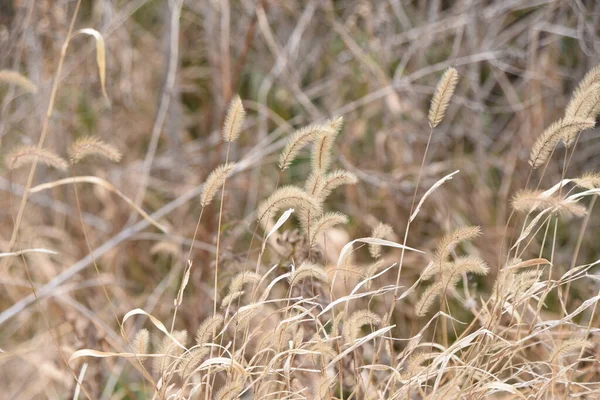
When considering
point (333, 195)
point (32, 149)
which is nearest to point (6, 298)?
point (333, 195)

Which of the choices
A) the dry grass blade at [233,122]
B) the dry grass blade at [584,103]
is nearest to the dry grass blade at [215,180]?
the dry grass blade at [233,122]

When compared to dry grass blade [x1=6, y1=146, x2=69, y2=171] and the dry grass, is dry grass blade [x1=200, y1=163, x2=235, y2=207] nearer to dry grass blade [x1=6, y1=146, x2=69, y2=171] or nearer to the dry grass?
dry grass blade [x1=6, y1=146, x2=69, y2=171]

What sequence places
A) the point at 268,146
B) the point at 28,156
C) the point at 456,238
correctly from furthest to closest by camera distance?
the point at 268,146
the point at 28,156
the point at 456,238

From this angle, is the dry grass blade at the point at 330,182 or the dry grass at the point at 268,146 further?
the dry grass at the point at 268,146

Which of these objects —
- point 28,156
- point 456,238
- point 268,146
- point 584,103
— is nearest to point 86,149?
point 28,156

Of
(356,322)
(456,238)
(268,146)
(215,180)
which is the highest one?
(215,180)

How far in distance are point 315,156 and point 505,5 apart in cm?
204

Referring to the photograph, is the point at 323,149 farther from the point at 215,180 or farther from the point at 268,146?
the point at 268,146

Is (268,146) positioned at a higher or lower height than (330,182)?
lower

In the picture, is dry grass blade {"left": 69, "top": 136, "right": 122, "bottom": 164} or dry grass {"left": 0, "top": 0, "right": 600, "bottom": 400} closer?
dry grass blade {"left": 69, "top": 136, "right": 122, "bottom": 164}

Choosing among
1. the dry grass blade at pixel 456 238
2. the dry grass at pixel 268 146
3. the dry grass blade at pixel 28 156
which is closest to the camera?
the dry grass blade at pixel 456 238

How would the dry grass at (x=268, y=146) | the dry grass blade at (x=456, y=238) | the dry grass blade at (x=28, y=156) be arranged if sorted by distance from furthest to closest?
the dry grass at (x=268, y=146), the dry grass blade at (x=28, y=156), the dry grass blade at (x=456, y=238)

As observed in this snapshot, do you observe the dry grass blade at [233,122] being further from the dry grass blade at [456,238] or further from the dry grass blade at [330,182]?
the dry grass blade at [456,238]

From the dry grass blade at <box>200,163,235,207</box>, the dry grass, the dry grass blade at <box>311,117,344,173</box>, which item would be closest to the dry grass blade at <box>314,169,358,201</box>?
the dry grass blade at <box>311,117,344,173</box>
